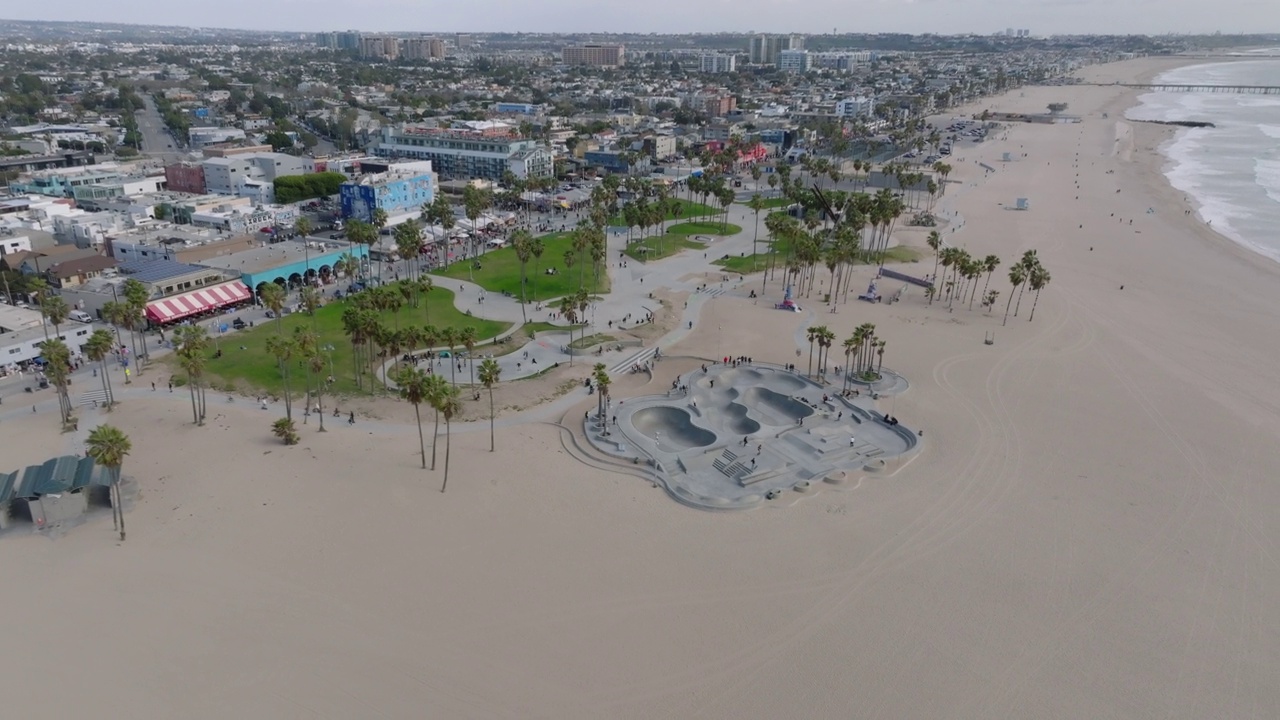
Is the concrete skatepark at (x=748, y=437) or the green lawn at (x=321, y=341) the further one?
the green lawn at (x=321, y=341)

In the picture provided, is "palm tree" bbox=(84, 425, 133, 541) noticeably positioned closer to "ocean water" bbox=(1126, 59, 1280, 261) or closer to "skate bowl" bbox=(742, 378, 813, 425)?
"skate bowl" bbox=(742, 378, 813, 425)

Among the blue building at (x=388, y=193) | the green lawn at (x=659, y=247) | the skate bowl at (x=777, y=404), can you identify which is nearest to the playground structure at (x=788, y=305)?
the skate bowl at (x=777, y=404)

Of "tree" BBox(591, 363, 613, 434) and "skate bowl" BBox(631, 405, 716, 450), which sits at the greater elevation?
"tree" BBox(591, 363, 613, 434)

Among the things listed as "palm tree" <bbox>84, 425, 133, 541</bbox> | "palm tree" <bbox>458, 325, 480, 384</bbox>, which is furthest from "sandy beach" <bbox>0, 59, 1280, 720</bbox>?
"palm tree" <bbox>458, 325, 480, 384</bbox>

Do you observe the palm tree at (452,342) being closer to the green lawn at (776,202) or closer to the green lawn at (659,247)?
the green lawn at (659,247)

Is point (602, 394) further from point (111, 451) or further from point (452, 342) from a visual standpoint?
point (111, 451)

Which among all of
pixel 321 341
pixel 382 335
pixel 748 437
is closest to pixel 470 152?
pixel 321 341
